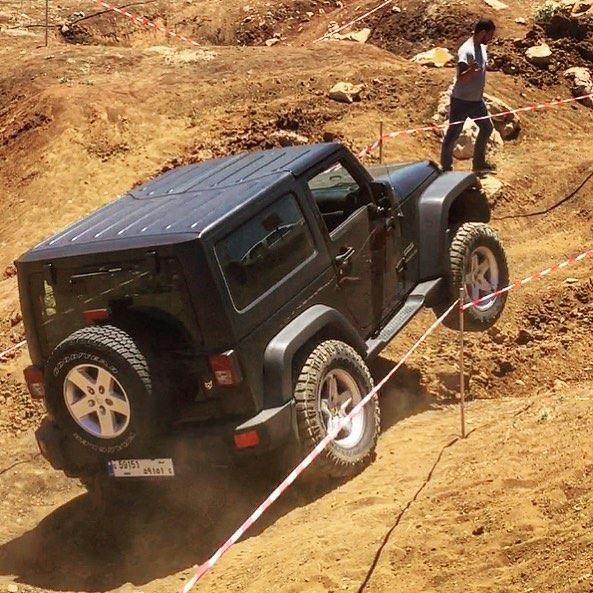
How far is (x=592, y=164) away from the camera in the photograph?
10727 mm

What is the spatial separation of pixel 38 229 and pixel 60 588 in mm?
6336

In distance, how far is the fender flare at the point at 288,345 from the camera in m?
5.29

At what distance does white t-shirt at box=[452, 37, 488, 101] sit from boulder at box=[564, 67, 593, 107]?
11.2 feet

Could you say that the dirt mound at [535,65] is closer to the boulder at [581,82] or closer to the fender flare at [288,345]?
the boulder at [581,82]

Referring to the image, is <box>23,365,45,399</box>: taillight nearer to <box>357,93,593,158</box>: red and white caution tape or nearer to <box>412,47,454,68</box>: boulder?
<box>357,93,593,158</box>: red and white caution tape

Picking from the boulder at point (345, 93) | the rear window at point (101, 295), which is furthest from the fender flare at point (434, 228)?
the boulder at point (345, 93)

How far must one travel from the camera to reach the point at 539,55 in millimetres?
13359

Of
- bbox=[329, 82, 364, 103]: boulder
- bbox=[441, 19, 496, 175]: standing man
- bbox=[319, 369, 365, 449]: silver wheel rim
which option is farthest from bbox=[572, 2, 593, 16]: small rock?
bbox=[319, 369, 365, 449]: silver wheel rim

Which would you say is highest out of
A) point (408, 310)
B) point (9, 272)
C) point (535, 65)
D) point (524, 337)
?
point (535, 65)

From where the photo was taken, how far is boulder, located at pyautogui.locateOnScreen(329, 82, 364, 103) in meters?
12.3

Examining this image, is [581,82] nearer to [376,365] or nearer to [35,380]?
[376,365]

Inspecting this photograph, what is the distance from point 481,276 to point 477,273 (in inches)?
2.8

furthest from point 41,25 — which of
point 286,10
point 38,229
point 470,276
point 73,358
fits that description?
point 73,358

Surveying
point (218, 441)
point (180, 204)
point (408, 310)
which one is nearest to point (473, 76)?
point (408, 310)
